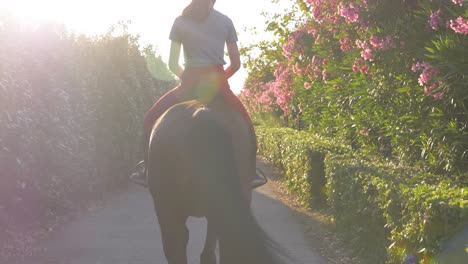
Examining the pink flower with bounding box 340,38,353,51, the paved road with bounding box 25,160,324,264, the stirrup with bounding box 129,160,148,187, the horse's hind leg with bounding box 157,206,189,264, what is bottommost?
the paved road with bounding box 25,160,324,264

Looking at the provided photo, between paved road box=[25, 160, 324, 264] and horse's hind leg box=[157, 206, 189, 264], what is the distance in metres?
1.79

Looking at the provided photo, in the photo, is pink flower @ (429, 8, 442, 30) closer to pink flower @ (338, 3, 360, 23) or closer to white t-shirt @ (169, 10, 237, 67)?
pink flower @ (338, 3, 360, 23)

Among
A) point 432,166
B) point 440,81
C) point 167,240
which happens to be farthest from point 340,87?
point 167,240

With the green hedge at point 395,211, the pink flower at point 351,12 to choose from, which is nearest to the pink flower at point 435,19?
the pink flower at point 351,12

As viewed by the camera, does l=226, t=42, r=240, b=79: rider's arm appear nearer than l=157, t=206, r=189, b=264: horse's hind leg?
No

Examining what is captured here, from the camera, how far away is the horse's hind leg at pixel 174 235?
16.2 ft

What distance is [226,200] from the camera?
14.9 feet

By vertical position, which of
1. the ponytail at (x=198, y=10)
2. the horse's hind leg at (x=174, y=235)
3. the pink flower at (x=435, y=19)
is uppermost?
the pink flower at (x=435, y=19)

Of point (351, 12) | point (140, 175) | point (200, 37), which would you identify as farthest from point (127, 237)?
point (200, 37)

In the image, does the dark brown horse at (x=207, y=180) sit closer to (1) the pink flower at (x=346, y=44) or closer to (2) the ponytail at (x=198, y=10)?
(2) the ponytail at (x=198, y=10)

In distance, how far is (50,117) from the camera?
10398 millimetres

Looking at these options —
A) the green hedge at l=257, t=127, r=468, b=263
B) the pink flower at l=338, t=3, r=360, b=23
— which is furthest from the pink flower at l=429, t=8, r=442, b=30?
the green hedge at l=257, t=127, r=468, b=263

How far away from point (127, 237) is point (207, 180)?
5.19 meters

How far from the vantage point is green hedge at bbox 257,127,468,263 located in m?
5.42
